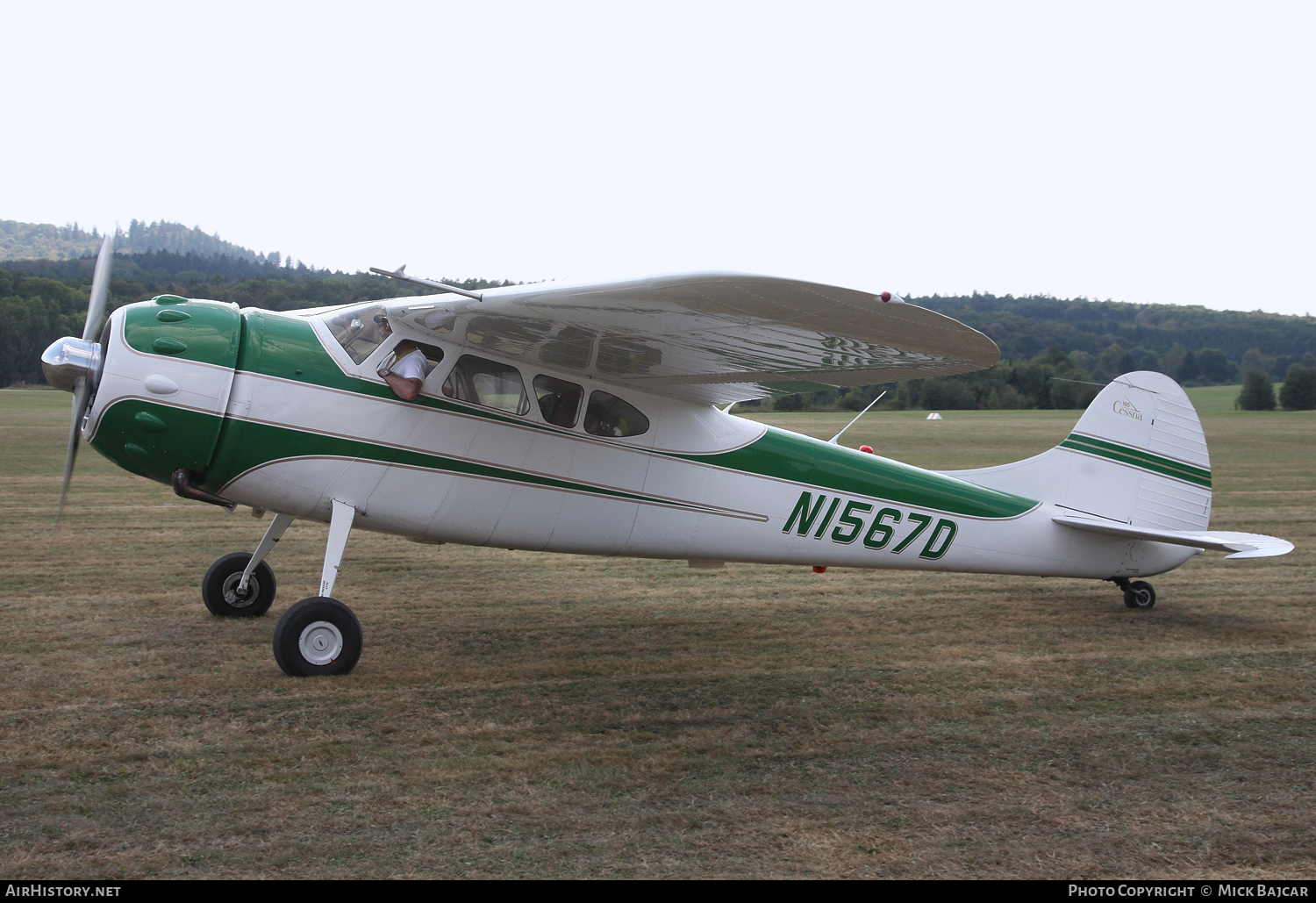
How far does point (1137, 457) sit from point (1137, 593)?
1.17m

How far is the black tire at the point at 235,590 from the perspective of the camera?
6516 millimetres

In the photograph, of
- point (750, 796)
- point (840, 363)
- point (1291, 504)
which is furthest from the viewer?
point (1291, 504)

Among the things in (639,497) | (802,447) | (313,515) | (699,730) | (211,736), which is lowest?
(211,736)

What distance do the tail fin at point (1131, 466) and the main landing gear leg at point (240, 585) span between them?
553cm

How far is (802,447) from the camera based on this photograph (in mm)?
6422

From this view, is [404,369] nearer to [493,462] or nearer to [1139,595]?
[493,462]

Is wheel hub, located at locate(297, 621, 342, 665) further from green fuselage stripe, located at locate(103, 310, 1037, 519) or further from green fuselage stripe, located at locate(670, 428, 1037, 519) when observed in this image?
green fuselage stripe, located at locate(670, 428, 1037, 519)

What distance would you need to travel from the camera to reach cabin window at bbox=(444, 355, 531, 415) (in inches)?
216

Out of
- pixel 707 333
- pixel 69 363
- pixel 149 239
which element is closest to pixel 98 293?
pixel 69 363

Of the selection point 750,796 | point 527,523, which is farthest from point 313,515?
point 750,796

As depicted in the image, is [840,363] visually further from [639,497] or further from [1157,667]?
[1157,667]

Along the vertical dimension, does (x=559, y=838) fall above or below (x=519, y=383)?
Answer: below

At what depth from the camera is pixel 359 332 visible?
212 inches

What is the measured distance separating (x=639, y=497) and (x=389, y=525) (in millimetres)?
1597
